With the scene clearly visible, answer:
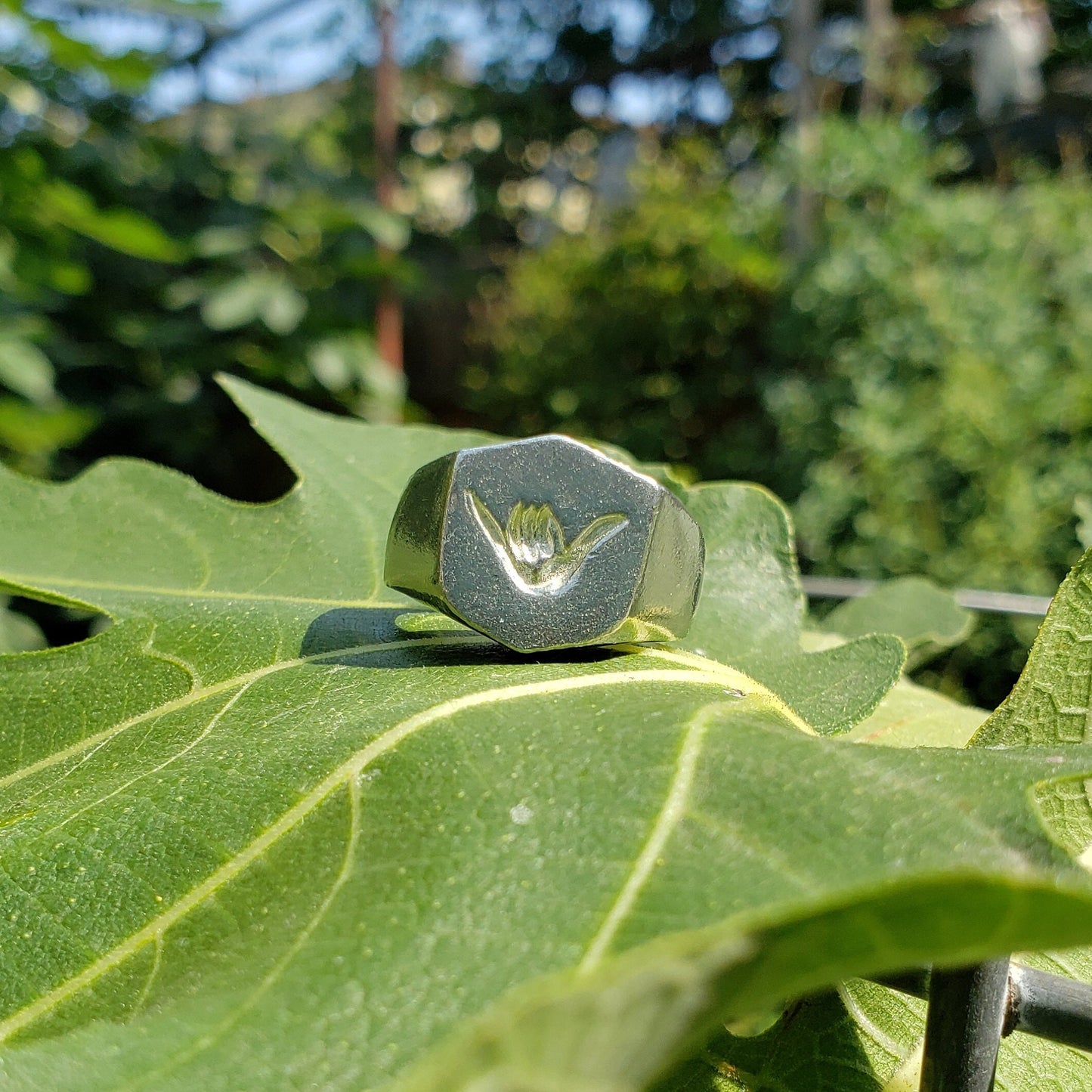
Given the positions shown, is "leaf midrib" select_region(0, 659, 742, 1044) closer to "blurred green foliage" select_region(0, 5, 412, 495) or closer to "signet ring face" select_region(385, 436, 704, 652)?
"signet ring face" select_region(385, 436, 704, 652)

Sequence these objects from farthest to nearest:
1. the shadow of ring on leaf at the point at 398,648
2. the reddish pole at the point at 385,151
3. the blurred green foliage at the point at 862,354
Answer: the reddish pole at the point at 385,151 < the blurred green foliage at the point at 862,354 < the shadow of ring on leaf at the point at 398,648

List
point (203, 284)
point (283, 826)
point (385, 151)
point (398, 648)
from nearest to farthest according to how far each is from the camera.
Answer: point (283, 826)
point (398, 648)
point (203, 284)
point (385, 151)

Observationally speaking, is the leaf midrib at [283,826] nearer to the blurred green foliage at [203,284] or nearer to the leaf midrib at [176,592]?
the leaf midrib at [176,592]

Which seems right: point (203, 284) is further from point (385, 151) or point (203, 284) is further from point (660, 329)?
point (660, 329)

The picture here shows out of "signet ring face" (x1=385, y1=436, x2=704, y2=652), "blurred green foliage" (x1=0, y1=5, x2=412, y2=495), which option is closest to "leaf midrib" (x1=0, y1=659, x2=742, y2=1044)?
"signet ring face" (x1=385, y1=436, x2=704, y2=652)

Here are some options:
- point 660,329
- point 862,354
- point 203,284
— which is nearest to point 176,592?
point 203,284

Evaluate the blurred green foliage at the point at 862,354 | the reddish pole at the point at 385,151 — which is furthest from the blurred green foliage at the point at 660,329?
the reddish pole at the point at 385,151
